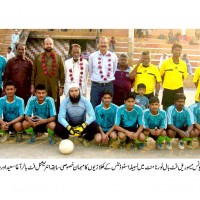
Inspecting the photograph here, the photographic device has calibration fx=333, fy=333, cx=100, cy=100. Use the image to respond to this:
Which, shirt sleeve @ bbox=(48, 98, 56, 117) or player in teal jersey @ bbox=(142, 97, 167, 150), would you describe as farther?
shirt sleeve @ bbox=(48, 98, 56, 117)

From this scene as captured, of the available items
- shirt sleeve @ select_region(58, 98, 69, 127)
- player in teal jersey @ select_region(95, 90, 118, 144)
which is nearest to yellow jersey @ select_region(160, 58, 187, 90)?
player in teal jersey @ select_region(95, 90, 118, 144)

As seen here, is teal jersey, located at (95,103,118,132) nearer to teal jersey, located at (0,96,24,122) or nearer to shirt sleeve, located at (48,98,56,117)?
shirt sleeve, located at (48,98,56,117)

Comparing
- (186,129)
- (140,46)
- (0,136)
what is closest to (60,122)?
(0,136)

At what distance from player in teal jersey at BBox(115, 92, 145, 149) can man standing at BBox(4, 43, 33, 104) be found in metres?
1.96

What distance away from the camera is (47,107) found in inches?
230

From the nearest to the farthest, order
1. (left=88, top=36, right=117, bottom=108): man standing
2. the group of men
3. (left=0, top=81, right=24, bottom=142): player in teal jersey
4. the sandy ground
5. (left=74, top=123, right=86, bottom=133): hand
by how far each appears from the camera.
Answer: the sandy ground → (left=74, top=123, right=86, bottom=133): hand → the group of men → (left=0, top=81, right=24, bottom=142): player in teal jersey → (left=88, top=36, right=117, bottom=108): man standing

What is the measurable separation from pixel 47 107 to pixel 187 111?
2400 mm

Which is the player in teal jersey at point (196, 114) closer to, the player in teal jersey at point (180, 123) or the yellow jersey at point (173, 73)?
the player in teal jersey at point (180, 123)

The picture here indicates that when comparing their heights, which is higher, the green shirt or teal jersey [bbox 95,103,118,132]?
the green shirt

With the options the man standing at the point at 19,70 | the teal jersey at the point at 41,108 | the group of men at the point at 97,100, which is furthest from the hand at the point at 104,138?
the man standing at the point at 19,70

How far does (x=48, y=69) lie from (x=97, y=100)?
107 centimetres

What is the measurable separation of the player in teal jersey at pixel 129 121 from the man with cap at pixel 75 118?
410mm

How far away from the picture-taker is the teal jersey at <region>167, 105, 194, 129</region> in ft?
18.1

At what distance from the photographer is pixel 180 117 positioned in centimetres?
556
